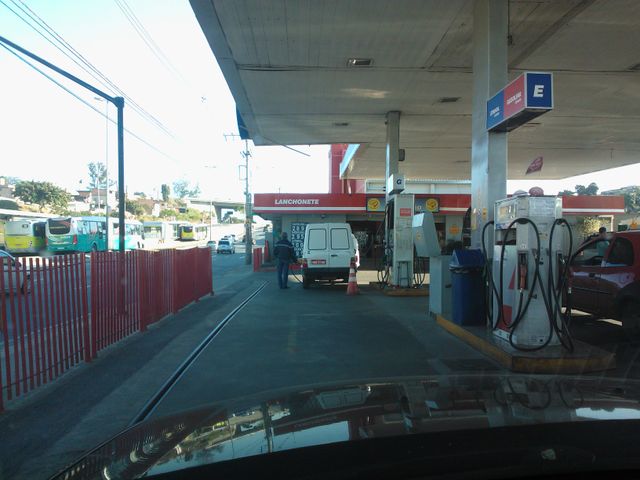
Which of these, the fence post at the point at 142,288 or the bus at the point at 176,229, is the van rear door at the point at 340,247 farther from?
the bus at the point at 176,229

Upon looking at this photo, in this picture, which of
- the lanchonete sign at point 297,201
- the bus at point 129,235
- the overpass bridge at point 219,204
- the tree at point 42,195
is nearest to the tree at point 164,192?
the overpass bridge at point 219,204

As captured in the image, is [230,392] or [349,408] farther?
[230,392]

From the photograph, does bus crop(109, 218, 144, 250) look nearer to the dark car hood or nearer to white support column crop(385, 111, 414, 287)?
white support column crop(385, 111, 414, 287)

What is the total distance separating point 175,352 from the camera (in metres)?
7.70

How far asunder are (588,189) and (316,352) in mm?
37700

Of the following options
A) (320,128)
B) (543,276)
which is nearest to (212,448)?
(543,276)

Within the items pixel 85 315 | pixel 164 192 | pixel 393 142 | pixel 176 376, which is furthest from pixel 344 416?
pixel 164 192

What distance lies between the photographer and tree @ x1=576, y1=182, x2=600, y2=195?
3756 centimetres

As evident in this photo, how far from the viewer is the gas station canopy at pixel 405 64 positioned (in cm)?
988

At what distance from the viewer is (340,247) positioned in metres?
17.1

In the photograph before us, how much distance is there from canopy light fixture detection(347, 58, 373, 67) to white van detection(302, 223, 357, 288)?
6164 millimetres

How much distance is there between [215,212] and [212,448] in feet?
448

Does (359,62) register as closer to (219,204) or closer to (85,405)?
(85,405)

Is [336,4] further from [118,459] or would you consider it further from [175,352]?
[118,459]
